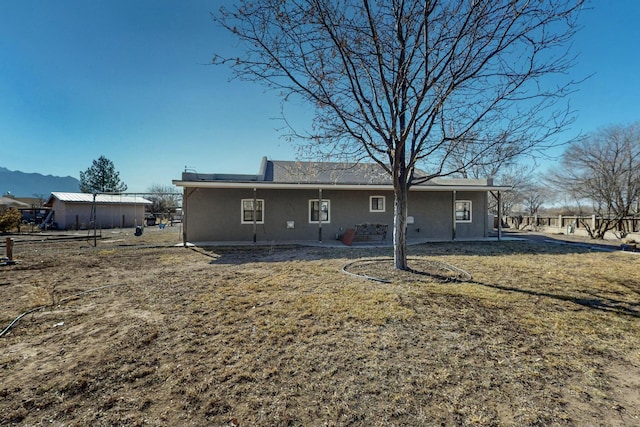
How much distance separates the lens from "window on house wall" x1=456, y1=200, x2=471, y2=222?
1393cm

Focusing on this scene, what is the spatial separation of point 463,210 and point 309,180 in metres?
8.00

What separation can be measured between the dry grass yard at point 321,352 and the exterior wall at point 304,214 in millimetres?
6674

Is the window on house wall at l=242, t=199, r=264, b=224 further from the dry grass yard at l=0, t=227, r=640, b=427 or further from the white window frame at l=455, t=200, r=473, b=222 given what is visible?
the white window frame at l=455, t=200, r=473, b=222

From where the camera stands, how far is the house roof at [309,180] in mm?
10742

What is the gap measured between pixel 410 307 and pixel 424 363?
1.49m

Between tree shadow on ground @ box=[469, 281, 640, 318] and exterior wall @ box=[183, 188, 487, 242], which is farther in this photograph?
exterior wall @ box=[183, 188, 487, 242]

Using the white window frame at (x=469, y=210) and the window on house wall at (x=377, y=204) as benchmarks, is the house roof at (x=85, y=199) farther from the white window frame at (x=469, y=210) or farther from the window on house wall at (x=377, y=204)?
the white window frame at (x=469, y=210)

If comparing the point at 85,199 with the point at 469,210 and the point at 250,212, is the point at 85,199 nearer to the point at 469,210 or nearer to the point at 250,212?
the point at 250,212

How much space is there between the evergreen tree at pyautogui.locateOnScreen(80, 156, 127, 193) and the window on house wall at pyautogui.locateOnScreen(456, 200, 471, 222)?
112 feet

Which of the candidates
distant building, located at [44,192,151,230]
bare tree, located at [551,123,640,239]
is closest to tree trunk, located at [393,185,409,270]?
bare tree, located at [551,123,640,239]

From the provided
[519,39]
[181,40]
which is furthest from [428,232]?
[181,40]

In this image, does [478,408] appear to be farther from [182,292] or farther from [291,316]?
[182,292]

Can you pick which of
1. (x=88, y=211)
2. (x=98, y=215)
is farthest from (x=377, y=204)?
(x=88, y=211)

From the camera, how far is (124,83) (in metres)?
9.84
